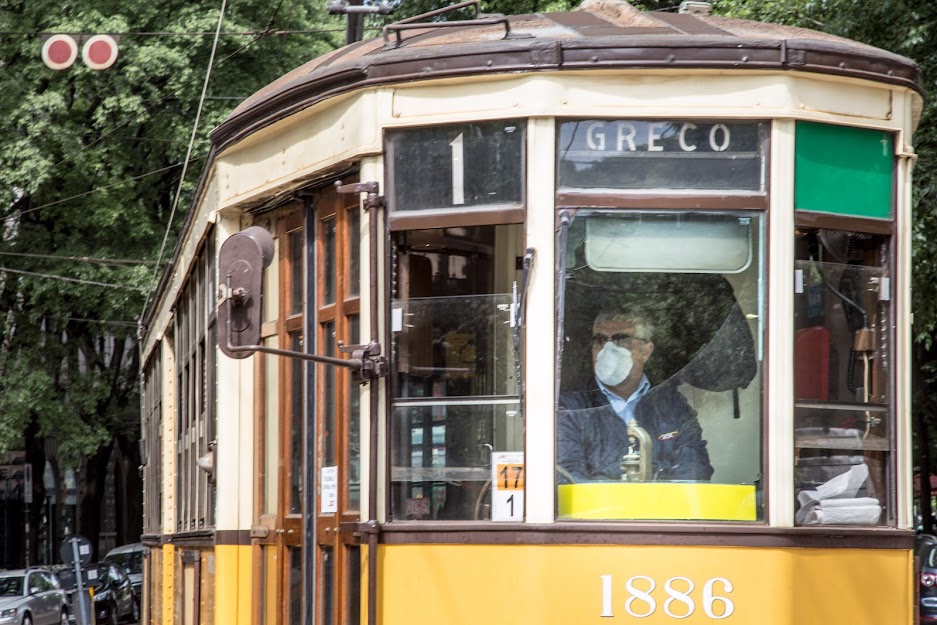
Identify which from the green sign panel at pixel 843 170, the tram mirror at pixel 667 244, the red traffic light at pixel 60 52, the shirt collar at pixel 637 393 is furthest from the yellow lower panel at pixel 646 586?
the red traffic light at pixel 60 52

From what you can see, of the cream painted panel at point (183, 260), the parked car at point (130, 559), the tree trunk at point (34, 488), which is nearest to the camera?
the cream painted panel at point (183, 260)

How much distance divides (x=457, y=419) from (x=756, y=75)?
4.98 ft

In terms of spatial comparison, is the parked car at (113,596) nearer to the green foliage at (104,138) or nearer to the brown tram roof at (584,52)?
the green foliage at (104,138)

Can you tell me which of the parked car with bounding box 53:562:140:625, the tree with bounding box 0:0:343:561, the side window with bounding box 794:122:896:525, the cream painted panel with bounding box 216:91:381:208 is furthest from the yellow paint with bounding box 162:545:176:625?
the parked car with bounding box 53:562:140:625

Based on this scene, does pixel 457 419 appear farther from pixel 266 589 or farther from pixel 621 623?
pixel 266 589

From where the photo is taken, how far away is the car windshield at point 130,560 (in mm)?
27375

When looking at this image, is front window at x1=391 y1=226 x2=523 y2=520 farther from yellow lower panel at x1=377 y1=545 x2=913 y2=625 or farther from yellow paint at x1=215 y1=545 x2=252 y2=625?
yellow paint at x1=215 y1=545 x2=252 y2=625

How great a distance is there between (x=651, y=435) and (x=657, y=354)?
27 centimetres

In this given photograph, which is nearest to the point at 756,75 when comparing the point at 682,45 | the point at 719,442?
the point at 682,45

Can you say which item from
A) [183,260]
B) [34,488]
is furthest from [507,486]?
[34,488]

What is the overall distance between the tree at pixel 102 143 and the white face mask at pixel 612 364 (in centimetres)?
1678

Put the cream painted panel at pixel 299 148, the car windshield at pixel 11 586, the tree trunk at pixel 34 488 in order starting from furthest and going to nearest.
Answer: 1. the tree trunk at pixel 34 488
2. the car windshield at pixel 11 586
3. the cream painted panel at pixel 299 148

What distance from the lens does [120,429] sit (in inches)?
1166

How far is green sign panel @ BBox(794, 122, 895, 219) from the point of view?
16.6 ft
